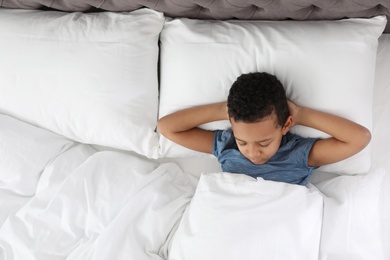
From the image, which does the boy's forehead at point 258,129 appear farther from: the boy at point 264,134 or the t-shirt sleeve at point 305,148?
the t-shirt sleeve at point 305,148

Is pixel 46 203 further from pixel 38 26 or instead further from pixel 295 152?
pixel 295 152

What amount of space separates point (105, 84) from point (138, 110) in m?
0.12

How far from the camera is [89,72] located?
140 cm

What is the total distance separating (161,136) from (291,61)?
0.43m

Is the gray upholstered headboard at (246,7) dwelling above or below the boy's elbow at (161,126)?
above

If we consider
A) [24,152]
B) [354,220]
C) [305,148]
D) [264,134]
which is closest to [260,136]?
[264,134]

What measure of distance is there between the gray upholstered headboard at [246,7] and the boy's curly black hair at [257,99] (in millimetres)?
198

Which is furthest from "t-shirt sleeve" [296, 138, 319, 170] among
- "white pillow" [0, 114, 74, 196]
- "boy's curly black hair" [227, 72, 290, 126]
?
"white pillow" [0, 114, 74, 196]

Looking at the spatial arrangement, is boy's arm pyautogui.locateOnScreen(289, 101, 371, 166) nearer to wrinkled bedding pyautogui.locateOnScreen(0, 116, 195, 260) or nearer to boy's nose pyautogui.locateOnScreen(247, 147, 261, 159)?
boy's nose pyautogui.locateOnScreen(247, 147, 261, 159)

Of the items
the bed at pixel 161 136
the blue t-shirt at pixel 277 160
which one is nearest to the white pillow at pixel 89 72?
the bed at pixel 161 136

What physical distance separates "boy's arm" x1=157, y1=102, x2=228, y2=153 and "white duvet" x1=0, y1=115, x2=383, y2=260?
0.10m

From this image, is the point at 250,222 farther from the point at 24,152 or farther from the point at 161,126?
the point at 24,152

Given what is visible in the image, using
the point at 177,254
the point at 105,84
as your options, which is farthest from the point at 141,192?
the point at 105,84

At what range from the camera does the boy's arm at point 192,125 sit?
4.30ft
